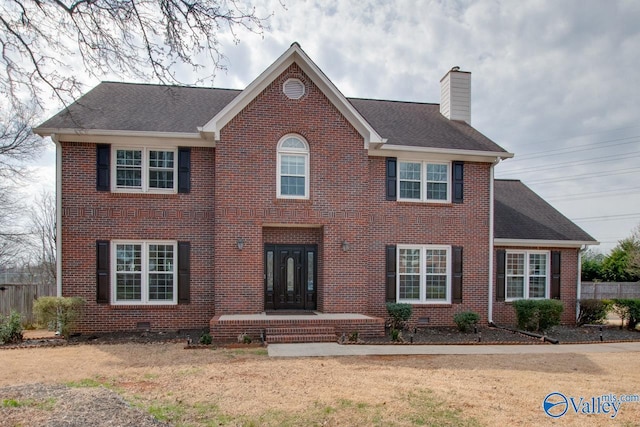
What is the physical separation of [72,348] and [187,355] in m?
3.24

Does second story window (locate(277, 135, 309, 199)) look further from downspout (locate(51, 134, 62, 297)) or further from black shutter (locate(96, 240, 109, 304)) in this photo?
downspout (locate(51, 134, 62, 297))

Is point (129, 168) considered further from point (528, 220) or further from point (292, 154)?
point (528, 220)

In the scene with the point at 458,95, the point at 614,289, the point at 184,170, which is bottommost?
the point at 614,289

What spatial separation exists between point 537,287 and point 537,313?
2.01m

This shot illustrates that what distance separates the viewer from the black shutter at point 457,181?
14.8 m

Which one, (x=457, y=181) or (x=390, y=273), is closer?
(x=390, y=273)

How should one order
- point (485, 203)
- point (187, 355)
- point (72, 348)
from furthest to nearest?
point (485, 203)
point (72, 348)
point (187, 355)

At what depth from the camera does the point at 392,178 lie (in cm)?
1441

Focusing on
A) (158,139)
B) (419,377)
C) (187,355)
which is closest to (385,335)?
(419,377)

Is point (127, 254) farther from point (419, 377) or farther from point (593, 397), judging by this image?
point (593, 397)

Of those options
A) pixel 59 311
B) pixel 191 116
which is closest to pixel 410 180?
pixel 191 116

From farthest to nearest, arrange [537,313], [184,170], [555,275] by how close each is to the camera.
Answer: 1. [555,275]
2. [537,313]
3. [184,170]

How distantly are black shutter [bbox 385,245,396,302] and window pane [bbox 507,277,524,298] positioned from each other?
4259 millimetres

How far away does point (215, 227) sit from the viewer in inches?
512
